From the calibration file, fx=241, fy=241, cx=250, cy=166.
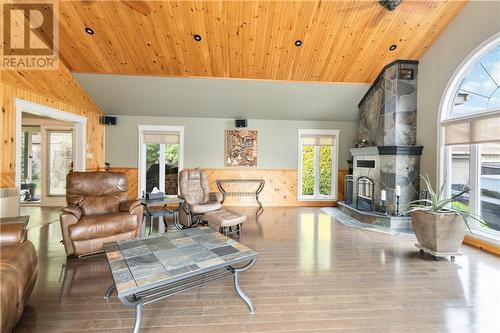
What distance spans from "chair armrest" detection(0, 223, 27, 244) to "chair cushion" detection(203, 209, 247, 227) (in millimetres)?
2182

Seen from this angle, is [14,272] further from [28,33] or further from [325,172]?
[325,172]

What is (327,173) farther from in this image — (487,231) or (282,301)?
(282,301)

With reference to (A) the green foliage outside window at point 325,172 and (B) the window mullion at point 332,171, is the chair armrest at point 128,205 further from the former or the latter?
(B) the window mullion at point 332,171

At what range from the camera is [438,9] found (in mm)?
3785

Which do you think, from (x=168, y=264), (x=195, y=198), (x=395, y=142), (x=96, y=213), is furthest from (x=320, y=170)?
(x=168, y=264)

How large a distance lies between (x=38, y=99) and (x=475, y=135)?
731 centimetres

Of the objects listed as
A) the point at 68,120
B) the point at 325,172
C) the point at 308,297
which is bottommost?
the point at 308,297

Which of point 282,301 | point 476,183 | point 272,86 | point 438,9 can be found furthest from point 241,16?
point 476,183

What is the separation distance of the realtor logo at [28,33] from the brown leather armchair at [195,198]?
3042mm

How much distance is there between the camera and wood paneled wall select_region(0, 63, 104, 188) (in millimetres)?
3684

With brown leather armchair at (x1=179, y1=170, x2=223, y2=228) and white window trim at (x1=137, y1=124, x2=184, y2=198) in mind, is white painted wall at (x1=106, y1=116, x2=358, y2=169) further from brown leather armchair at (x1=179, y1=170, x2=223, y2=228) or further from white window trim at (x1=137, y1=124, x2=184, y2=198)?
brown leather armchair at (x1=179, y1=170, x2=223, y2=228)

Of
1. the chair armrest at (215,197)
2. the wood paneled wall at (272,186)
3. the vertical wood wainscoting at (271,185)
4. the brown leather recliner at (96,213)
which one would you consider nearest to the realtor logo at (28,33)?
the brown leather recliner at (96,213)

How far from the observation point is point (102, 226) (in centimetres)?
301

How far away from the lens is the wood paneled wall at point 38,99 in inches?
145
